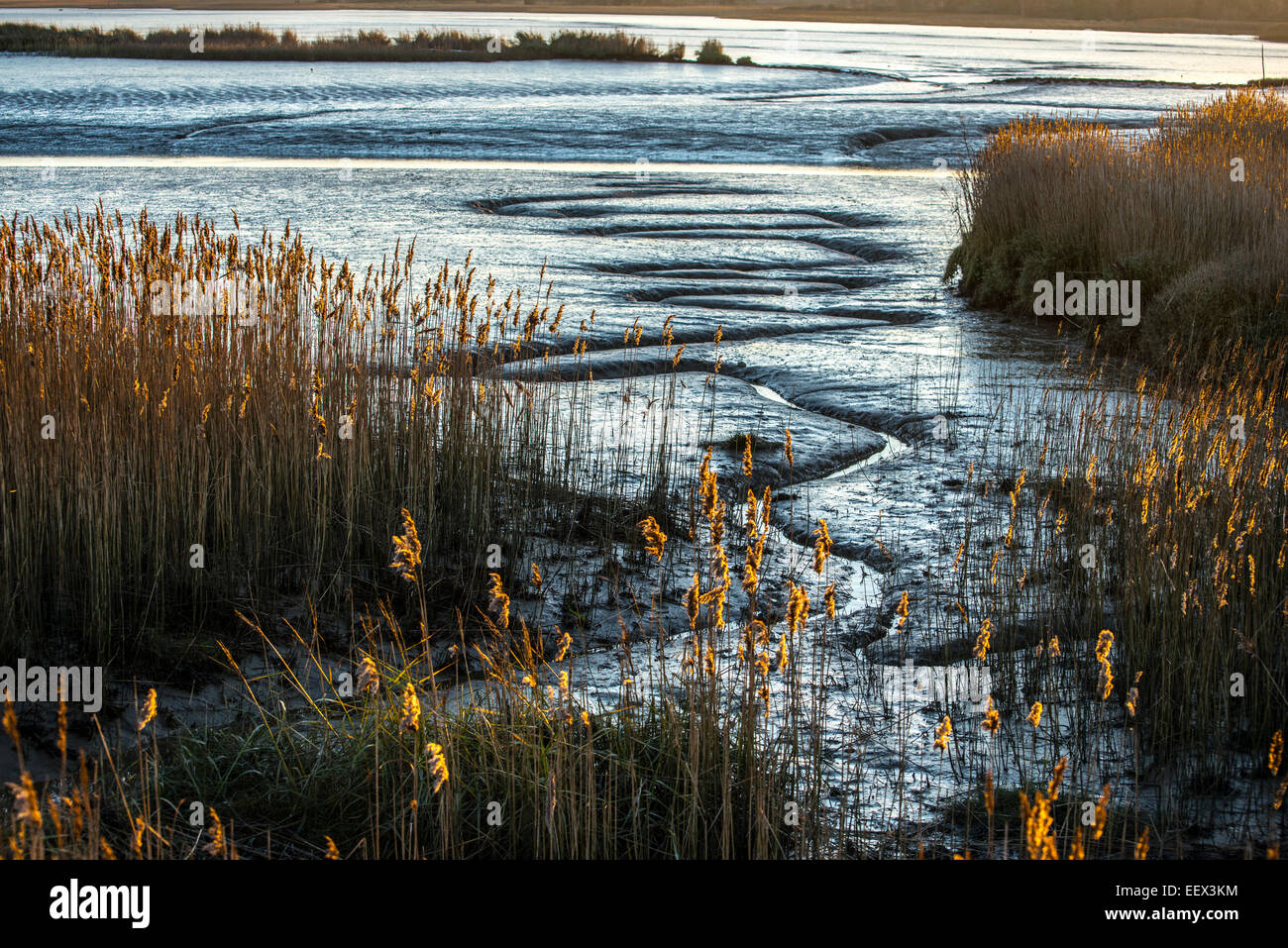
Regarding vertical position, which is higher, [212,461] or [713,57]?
[713,57]

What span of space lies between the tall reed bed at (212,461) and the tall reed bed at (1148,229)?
17.7 feet

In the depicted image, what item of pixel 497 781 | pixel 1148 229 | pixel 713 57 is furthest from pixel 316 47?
pixel 497 781

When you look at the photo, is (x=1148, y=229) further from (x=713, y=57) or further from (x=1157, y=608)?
(x=713, y=57)

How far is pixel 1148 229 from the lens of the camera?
34.0ft

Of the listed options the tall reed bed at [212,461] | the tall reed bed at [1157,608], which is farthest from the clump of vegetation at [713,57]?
the tall reed bed at [1157,608]

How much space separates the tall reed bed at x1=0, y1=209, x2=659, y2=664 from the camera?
477 cm

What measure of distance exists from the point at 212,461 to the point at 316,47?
45134mm

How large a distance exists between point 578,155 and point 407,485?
17.9m

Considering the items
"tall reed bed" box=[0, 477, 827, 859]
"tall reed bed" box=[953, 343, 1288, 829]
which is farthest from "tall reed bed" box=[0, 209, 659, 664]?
"tall reed bed" box=[953, 343, 1288, 829]

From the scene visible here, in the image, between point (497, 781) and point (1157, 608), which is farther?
point (1157, 608)

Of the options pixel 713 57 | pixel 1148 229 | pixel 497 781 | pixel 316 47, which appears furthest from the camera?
pixel 713 57

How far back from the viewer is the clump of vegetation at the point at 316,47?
141 ft

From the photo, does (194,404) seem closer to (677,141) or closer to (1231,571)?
(1231,571)

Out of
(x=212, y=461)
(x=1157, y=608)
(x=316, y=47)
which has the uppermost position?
(x=316, y=47)
